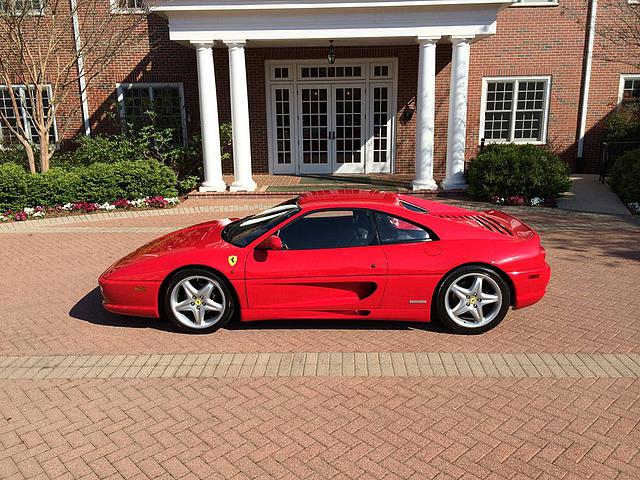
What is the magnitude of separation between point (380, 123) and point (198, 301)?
11.6 metres

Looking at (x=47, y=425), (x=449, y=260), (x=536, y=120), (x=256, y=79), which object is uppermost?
(x=256, y=79)

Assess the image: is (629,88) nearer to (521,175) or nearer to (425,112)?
(521,175)

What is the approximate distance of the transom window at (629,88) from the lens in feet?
51.4

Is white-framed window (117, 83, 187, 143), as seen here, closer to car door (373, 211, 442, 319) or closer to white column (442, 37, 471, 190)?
white column (442, 37, 471, 190)

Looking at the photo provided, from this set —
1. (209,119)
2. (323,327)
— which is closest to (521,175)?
(209,119)

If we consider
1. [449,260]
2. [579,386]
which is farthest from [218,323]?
[579,386]

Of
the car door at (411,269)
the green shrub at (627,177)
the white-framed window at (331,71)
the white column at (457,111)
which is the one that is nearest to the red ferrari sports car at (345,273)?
the car door at (411,269)

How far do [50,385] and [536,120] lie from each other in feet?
49.9

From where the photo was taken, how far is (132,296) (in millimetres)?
5281

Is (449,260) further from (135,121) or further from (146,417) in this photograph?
(135,121)

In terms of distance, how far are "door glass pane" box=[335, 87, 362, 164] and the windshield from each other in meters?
10.3

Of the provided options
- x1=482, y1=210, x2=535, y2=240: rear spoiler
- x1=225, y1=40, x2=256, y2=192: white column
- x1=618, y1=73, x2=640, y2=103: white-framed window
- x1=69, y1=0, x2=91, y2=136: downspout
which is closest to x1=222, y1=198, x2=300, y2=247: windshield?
x1=482, y1=210, x2=535, y2=240: rear spoiler

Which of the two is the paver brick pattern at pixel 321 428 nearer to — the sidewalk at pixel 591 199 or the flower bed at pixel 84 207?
the flower bed at pixel 84 207

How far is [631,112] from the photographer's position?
600 inches
